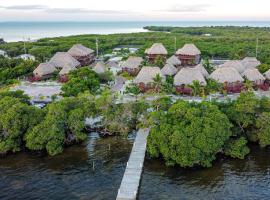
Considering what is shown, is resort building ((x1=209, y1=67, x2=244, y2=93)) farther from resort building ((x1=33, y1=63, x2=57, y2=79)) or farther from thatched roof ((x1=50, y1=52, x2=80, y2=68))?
resort building ((x1=33, y1=63, x2=57, y2=79))

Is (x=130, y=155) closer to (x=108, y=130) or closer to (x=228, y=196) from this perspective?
(x=108, y=130)

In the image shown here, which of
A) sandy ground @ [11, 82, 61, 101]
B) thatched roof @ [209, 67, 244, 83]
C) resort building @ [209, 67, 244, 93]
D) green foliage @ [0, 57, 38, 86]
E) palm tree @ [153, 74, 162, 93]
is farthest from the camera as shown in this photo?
green foliage @ [0, 57, 38, 86]

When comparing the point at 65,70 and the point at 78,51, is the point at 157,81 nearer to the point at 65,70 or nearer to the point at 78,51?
the point at 65,70

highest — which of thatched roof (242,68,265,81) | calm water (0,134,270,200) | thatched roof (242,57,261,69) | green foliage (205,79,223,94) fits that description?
thatched roof (242,57,261,69)

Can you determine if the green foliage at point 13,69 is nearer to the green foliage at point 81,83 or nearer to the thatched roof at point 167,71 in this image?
the green foliage at point 81,83

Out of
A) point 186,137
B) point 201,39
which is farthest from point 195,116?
point 201,39

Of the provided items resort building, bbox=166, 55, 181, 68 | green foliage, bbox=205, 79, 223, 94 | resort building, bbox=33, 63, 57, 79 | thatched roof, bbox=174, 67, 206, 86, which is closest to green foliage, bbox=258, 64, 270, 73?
green foliage, bbox=205, 79, 223, 94

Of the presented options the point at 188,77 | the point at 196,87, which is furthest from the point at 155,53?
the point at 196,87
